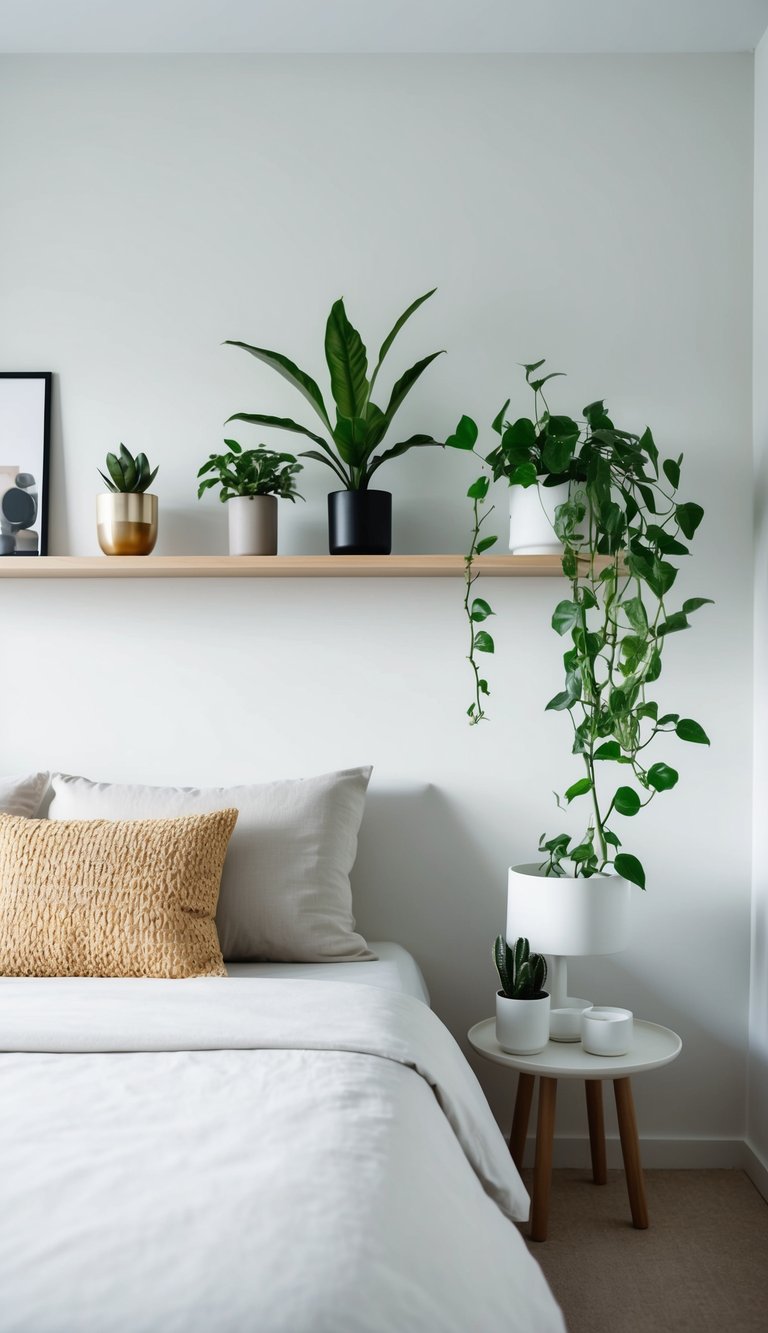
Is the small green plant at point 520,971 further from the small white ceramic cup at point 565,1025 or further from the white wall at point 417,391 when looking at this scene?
the white wall at point 417,391

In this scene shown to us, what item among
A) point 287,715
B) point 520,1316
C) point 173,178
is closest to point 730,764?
point 287,715

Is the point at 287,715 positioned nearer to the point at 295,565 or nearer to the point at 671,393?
the point at 295,565

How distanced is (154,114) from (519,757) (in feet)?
6.26

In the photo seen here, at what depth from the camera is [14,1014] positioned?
1.67 m

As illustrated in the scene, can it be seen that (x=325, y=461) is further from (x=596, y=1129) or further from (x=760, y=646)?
(x=596, y=1129)

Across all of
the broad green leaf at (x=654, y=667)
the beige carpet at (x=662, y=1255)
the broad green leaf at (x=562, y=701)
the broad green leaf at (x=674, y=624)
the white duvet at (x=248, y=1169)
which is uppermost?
the broad green leaf at (x=674, y=624)

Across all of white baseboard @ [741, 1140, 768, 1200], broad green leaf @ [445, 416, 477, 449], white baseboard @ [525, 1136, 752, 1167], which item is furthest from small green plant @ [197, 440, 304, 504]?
white baseboard @ [741, 1140, 768, 1200]

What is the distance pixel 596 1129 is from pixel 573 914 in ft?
1.88

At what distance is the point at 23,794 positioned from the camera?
244 cm

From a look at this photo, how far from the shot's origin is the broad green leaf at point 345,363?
2363mm

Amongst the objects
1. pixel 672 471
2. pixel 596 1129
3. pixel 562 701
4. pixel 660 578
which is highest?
pixel 672 471

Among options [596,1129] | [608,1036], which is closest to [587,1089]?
[596,1129]

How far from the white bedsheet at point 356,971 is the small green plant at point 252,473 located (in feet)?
3.56

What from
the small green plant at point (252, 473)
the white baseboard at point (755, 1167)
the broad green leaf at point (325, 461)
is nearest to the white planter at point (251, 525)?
the small green plant at point (252, 473)
